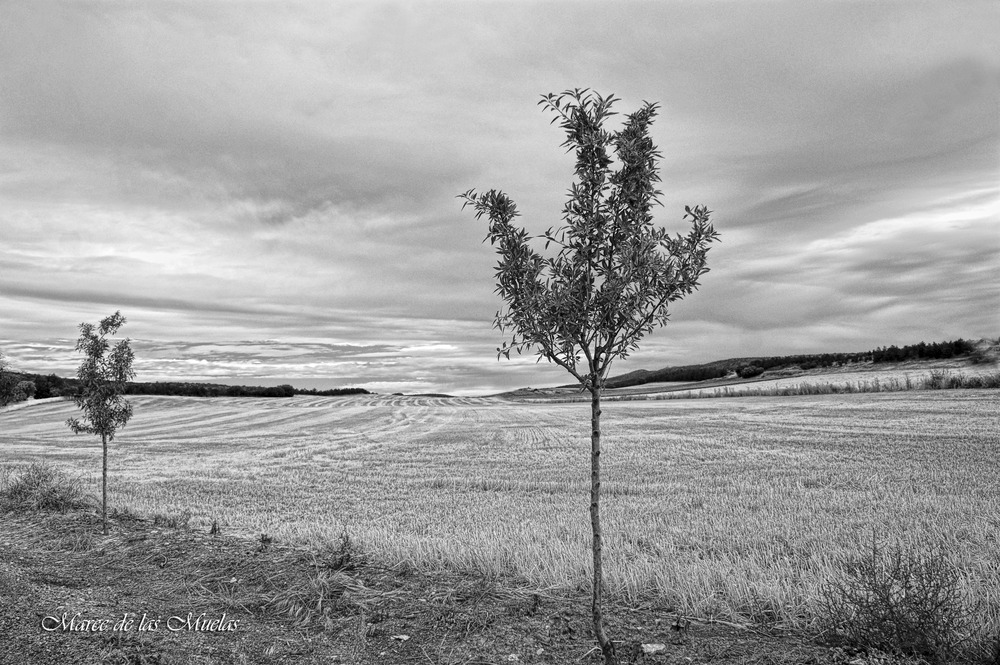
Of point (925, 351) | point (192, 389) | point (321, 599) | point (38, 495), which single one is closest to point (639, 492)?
point (321, 599)

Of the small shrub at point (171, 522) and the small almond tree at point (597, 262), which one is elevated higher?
the small almond tree at point (597, 262)

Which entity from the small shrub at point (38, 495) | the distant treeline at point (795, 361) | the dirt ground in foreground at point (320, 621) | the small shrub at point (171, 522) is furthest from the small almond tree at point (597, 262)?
the distant treeline at point (795, 361)

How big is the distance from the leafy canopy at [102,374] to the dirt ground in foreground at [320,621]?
5155 mm

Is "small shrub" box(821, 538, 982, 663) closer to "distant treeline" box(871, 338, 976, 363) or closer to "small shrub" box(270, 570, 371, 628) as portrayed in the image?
"small shrub" box(270, 570, 371, 628)

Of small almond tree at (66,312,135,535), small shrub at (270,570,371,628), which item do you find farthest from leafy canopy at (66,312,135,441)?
small shrub at (270,570,371,628)

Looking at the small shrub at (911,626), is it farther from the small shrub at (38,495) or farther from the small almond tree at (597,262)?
the small shrub at (38,495)

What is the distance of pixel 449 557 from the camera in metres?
10.1

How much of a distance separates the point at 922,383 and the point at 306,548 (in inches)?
2723

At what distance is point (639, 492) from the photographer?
21.0 metres

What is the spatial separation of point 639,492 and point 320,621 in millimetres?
14842

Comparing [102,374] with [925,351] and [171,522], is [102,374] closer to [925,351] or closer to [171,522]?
[171,522]

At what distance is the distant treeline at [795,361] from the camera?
7888 cm

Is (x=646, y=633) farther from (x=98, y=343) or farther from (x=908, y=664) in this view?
(x=98, y=343)

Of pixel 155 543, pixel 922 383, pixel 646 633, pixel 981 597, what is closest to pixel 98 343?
pixel 155 543
